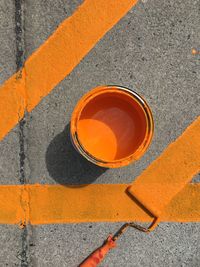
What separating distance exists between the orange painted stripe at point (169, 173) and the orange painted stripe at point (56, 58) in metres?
0.70

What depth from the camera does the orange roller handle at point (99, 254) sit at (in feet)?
6.23

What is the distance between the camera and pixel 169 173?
6.40ft

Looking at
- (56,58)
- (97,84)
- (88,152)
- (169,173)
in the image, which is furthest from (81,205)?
(56,58)

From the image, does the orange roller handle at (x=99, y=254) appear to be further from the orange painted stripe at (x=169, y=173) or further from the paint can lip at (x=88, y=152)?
the paint can lip at (x=88, y=152)

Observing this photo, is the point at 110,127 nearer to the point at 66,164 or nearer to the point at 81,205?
the point at 66,164

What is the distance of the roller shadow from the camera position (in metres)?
1.91

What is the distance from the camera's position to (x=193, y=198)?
196cm

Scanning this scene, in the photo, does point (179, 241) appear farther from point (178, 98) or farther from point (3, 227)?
point (3, 227)

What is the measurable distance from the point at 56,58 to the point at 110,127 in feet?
1.53

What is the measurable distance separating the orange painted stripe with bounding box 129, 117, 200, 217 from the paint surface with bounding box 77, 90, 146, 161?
0.67 ft

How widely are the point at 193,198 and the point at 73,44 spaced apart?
1.06m

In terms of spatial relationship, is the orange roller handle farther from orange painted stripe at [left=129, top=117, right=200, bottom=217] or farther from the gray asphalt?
orange painted stripe at [left=129, top=117, right=200, bottom=217]

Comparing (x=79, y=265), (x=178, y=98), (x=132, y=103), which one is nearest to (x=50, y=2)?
(x=132, y=103)

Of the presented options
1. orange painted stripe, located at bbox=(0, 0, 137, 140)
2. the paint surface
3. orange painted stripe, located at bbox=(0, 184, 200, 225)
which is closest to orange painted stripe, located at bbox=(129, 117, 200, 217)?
orange painted stripe, located at bbox=(0, 184, 200, 225)
